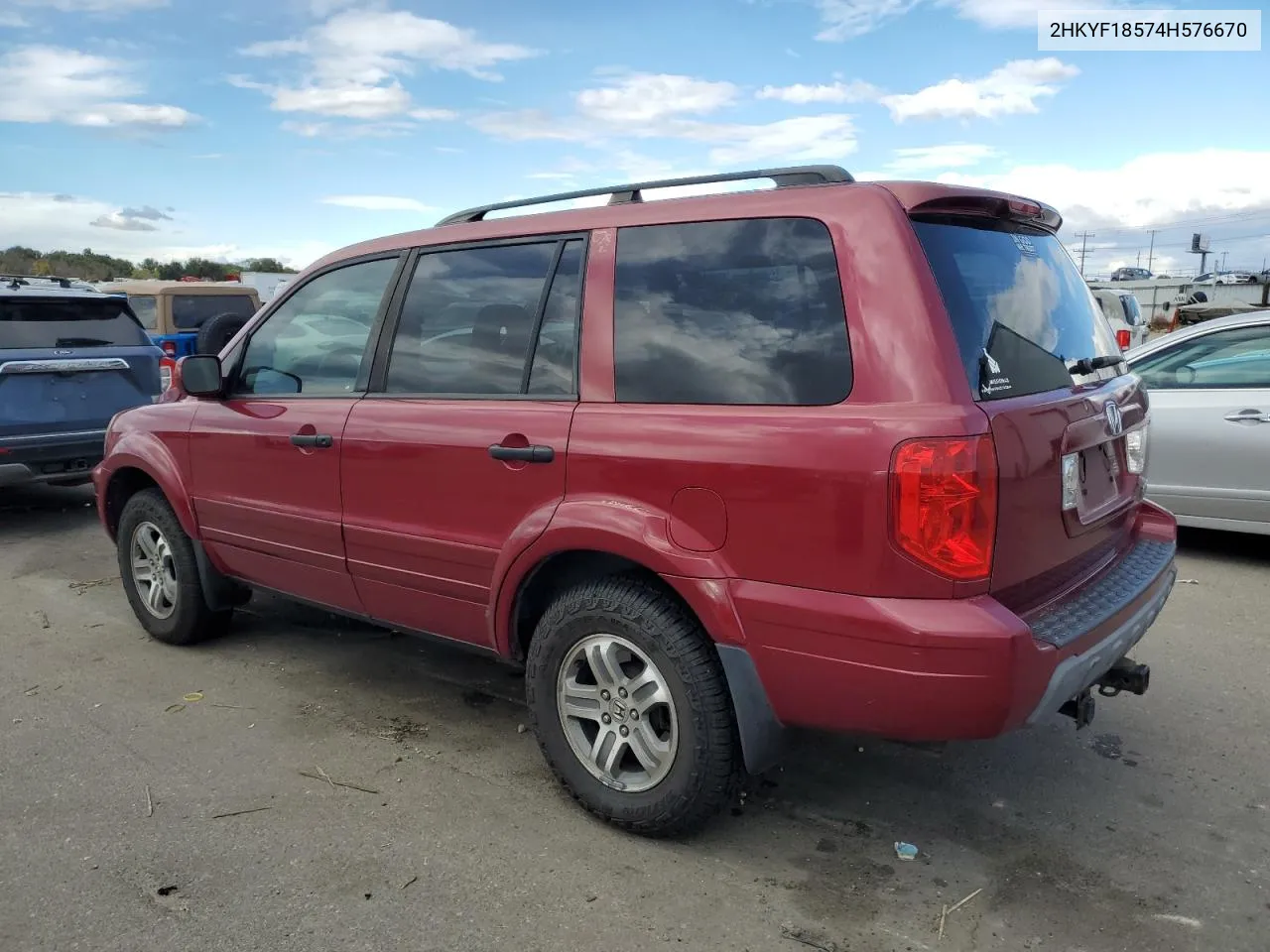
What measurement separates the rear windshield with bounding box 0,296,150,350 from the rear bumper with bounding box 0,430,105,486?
754 millimetres

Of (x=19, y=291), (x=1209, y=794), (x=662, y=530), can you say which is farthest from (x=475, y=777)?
(x=19, y=291)

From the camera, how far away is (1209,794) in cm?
329

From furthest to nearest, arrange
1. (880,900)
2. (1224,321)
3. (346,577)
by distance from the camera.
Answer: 1. (1224,321)
2. (346,577)
3. (880,900)

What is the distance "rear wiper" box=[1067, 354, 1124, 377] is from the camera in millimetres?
3029

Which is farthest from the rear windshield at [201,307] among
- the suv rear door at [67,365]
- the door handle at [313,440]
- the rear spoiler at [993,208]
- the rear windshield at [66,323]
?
the rear spoiler at [993,208]

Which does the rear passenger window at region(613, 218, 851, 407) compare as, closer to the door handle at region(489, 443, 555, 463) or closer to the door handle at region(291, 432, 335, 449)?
the door handle at region(489, 443, 555, 463)

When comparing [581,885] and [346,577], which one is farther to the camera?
[346,577]

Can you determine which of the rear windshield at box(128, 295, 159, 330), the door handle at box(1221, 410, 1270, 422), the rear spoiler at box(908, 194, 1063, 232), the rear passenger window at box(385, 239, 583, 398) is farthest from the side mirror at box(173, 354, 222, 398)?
the rear windshield at box(128, 295, 159, 330)

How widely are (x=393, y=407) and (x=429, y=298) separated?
1.41ft

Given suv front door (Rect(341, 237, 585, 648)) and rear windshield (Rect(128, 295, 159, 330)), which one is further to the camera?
rear windshield (Rect(128, 295, 159, 330))

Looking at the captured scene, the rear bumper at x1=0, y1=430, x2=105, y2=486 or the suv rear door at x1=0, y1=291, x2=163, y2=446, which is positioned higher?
the suv rear door at x1=0, y1=291, x2=163, y2=446

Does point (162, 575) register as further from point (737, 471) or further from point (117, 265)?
point (117, 265)

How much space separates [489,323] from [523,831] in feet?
5.50

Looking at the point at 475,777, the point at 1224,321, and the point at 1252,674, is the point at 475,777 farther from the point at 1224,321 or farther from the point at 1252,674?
the point at 1224,321
